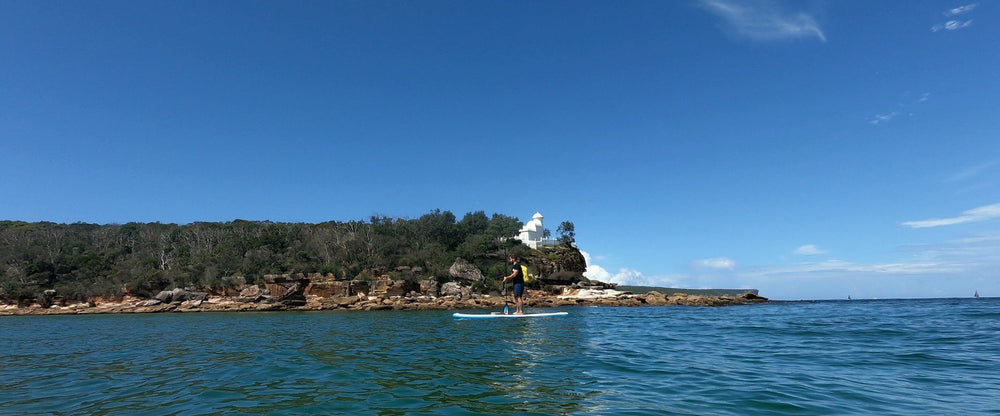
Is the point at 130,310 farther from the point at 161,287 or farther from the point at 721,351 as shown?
the point at 721,351

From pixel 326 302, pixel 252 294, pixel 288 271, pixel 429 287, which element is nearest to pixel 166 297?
pixel 252 294

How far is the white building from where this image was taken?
9669 centimetres

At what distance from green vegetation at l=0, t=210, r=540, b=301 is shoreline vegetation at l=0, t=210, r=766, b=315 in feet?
0.56

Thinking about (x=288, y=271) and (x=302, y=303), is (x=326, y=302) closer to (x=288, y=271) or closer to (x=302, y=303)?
(x=302, y=303)

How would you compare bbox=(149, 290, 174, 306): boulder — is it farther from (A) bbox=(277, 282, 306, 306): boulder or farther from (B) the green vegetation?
(A) bbox=(277, 282, 306, 306): boulder

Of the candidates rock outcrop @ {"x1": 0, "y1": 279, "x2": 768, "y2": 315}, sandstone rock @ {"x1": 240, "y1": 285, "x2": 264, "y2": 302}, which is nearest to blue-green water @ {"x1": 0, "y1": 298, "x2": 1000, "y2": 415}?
rock outcrop @ {"x1": 0, "y1": 279, "x2": 768, "y2": 315}

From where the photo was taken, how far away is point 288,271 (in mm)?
61344

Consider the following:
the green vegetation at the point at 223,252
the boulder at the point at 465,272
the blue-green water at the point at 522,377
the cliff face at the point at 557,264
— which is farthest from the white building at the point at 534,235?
the blue-green water at the point at 522,377

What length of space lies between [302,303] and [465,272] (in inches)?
831

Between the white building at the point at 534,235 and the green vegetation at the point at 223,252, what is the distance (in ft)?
27.8

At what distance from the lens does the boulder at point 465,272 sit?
2547 inches

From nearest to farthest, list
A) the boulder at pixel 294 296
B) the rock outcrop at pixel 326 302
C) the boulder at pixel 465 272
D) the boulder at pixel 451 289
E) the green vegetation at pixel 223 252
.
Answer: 1. the rock outcrop at pixel 326 302
2. the boulder at pixel 294 296
3. the boulder at pixel 451 289
4. the green vegetation at pixel 223 252
5. the boulder at pixel 465 272

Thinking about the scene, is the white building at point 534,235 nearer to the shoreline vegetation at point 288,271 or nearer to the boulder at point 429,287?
the shoreline vegetation at point 288,271

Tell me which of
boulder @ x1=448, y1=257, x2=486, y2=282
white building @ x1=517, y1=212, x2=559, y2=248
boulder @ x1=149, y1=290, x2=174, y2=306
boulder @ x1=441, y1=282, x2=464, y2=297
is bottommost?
boulder @ x1=149, y1=290, x2=174, y2=306
